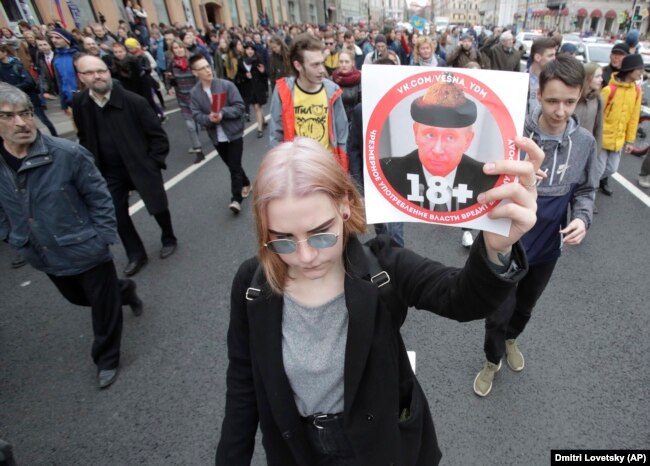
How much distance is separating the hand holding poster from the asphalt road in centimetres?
182

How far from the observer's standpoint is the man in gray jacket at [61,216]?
92.4 inches

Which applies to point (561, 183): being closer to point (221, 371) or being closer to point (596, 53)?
point (221, 371)

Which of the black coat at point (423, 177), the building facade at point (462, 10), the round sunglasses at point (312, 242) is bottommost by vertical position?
the building facade at point (462, 10)

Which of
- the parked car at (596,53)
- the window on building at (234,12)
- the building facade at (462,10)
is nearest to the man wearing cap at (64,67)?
the parked car at (596,53)

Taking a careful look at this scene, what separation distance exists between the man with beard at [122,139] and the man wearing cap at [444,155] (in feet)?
10.9

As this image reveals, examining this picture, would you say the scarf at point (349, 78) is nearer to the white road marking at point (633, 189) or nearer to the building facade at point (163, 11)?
the white road marking at point (633, 189)

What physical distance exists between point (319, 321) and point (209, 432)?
5.61ft

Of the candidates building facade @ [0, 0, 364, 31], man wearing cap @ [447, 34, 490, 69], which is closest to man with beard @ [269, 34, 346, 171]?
man wearing cap @ [447, 34, 490, 69]

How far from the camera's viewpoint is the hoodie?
2043mm

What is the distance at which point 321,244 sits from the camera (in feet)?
3.62

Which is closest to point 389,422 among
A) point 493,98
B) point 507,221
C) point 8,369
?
point 507,221

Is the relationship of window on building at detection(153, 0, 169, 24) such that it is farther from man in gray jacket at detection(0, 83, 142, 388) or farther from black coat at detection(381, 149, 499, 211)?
black coat at detection(381, 149, 499, 211)

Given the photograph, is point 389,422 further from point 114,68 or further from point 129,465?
point 114,68

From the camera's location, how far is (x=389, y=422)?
4.22ft
